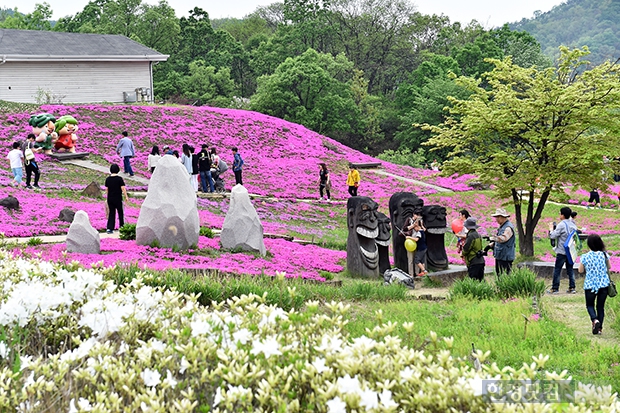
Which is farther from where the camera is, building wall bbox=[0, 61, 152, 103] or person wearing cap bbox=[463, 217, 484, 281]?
building wall bbox=[0, 61, 152, 103]

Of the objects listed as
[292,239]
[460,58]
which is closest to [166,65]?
[460,58]

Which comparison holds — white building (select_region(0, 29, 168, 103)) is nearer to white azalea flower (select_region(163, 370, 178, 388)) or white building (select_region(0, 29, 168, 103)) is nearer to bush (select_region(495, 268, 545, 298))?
bush (select_region(495, 268, 545, 298))

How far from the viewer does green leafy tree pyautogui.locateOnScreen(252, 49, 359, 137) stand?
53.7 metres

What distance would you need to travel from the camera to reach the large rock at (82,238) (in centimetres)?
1500

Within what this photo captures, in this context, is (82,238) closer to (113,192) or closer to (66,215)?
(113,192)

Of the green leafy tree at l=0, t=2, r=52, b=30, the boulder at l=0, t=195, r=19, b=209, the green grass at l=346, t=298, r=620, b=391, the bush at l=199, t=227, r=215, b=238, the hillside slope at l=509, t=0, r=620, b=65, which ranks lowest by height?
the green grass at l=346, t=298, r=620, b=391

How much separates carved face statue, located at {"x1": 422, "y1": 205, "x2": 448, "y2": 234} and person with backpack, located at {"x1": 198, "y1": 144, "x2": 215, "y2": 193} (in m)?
12.1

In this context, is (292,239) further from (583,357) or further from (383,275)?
(583,357)

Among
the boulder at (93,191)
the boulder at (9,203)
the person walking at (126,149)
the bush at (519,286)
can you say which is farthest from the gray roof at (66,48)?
the bush at (519,286)

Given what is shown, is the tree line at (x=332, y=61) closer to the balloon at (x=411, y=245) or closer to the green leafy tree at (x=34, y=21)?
the green leafy tree at (x=34, y=21)

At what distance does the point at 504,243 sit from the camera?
14.4 m

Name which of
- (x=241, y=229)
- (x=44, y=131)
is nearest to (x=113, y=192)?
(x=241, y=229)

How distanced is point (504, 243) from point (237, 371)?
10658mm

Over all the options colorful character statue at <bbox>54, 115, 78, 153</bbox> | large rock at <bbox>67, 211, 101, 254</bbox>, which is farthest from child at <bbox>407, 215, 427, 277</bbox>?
colorful character statue at <bbox>54, 115, 78, 153</bbox>
